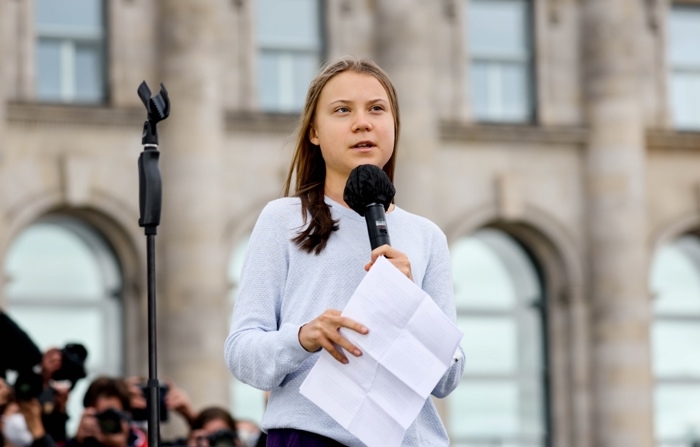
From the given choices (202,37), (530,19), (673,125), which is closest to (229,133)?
(202,37)

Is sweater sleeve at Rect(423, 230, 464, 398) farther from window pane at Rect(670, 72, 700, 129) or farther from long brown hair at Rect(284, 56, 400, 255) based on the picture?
window pane at Rect(670, 72, 700, 129)

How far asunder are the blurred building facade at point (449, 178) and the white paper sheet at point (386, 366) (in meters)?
16.9

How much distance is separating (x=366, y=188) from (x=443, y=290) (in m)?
0.39

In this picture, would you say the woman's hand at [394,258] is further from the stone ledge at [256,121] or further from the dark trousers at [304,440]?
the stone ledge at [256,121]

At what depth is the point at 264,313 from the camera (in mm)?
3975

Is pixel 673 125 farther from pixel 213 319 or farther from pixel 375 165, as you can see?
pixel 375 165

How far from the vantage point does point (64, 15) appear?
832 inches

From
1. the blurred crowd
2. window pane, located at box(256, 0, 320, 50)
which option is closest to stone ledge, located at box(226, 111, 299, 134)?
window pane, located at box(256, 0, 320, 50)

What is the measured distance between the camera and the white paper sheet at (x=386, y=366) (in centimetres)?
373

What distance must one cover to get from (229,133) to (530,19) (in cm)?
521

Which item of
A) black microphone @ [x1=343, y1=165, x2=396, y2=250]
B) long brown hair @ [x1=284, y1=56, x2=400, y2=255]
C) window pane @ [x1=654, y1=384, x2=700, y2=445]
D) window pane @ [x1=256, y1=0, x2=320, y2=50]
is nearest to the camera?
black microphone @ [x1=343, y1=165, x2=396, y2=250]

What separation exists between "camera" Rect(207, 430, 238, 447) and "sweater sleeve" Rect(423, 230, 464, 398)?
6902mm

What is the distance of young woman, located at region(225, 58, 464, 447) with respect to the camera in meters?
3.88

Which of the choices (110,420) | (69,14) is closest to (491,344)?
(69,14)
